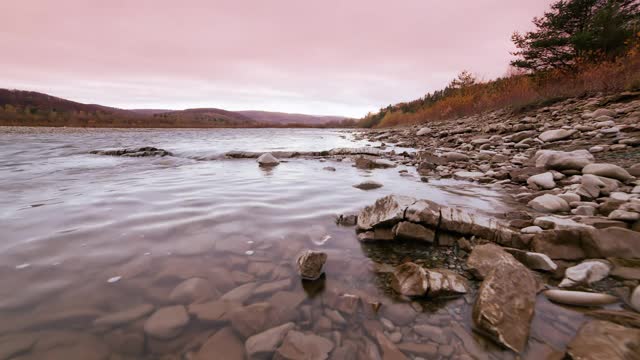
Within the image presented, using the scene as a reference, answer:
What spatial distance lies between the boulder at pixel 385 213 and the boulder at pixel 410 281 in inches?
31.7

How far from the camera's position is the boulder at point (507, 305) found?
1532 mm

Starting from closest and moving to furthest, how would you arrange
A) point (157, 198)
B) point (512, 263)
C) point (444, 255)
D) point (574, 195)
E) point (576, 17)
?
point (512, 263), point (444, 255), point (574, 195), point (157, 198), point (576, 17)

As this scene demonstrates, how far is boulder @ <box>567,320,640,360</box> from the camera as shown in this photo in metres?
1.28

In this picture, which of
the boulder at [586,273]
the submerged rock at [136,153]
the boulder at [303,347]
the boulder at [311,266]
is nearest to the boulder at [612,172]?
the boulder at [586,273]

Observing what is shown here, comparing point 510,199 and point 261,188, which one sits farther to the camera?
point 261,188

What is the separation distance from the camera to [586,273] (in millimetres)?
2041

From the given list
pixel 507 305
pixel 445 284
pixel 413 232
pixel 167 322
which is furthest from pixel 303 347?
pixel 413 232

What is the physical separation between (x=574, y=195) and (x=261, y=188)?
15.9ft

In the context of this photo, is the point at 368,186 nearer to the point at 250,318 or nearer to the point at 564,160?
the point at 564,160

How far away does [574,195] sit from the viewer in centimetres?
364

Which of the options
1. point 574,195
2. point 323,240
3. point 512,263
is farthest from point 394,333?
point 574,195

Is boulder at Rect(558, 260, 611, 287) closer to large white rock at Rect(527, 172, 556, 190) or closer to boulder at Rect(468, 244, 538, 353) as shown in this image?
boulder at Rect(468, 244, 538, 353)

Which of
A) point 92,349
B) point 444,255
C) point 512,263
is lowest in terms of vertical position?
point 92,349

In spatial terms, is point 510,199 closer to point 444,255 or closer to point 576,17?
point 444,255
